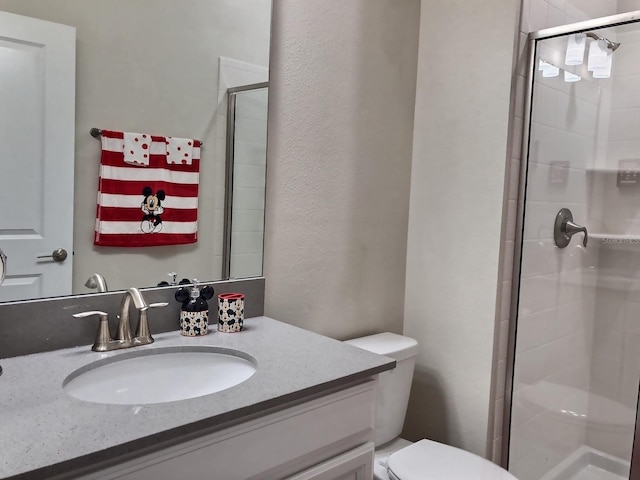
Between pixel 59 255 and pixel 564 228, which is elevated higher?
pixel 564 228

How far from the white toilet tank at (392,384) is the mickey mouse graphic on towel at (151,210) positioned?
2.70ft

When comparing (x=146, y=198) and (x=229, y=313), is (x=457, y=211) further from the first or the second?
(x=146, y=198)

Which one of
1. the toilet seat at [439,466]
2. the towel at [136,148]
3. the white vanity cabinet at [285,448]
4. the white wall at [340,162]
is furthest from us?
the white wall at [340,162]

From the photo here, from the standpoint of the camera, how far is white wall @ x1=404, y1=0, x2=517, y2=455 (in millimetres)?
1952

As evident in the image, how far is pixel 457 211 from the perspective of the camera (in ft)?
6.76

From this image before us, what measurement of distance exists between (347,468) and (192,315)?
56cm

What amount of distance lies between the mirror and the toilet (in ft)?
2.01

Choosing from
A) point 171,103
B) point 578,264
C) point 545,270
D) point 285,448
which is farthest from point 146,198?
point 578,264

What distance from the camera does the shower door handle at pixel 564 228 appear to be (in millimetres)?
2184

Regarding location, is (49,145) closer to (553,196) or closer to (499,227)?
(499,227)

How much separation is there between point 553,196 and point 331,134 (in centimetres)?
95

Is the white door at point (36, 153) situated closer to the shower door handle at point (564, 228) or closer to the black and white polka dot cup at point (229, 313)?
the black and white polka dot cup at point (229, 313)

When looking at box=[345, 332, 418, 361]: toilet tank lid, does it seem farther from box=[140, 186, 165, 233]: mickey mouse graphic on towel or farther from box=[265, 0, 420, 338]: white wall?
box=[140, 186, 165, 233]: mickey mouse graphic on towel

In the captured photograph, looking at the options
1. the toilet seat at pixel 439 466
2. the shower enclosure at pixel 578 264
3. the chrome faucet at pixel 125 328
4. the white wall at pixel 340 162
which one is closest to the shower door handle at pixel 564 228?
the shower enclosure at pixel 578 264
